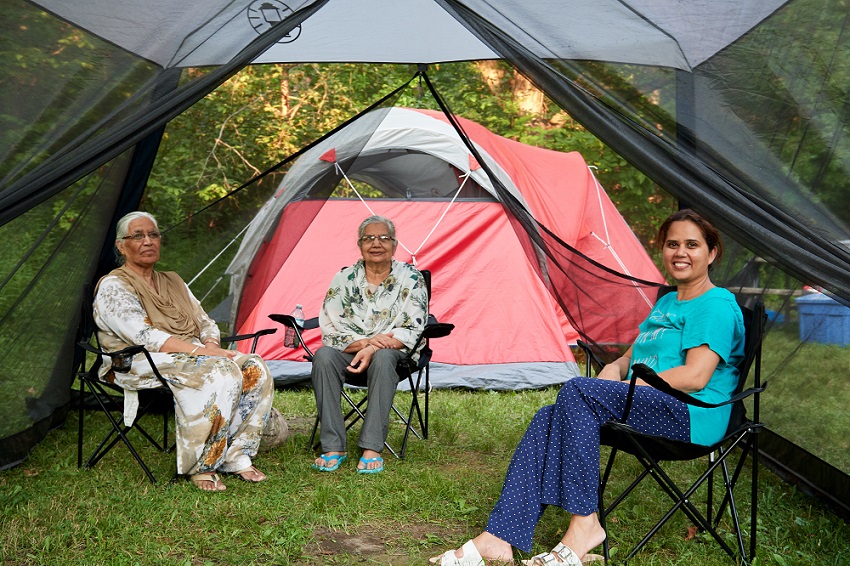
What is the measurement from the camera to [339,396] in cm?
346

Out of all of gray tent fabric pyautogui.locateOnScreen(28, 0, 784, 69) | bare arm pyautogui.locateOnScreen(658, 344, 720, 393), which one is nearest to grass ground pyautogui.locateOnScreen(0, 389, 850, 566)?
bare arm pyautogui.locateOnScreen(658, 344, 720, 393)

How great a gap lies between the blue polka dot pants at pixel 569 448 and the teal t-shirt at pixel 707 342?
84mm

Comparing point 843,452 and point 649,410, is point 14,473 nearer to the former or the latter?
point 649,410

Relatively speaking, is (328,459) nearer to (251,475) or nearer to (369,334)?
(251,475)

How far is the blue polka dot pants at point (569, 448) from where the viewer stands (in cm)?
235

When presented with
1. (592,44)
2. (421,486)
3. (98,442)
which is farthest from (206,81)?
(98,442)

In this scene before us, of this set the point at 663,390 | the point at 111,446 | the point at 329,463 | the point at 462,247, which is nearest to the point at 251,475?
the point at 329,463

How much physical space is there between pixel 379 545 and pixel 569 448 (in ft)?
2.21

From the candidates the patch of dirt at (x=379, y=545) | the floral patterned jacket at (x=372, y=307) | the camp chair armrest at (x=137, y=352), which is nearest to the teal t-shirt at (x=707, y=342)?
the patch of dirt at (x=379, y=545)

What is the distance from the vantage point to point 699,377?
8.02 ft

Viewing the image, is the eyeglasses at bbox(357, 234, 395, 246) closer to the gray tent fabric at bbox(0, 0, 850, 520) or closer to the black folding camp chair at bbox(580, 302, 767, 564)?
the gray tent fabric at bbox(0, 0, 850, 520)

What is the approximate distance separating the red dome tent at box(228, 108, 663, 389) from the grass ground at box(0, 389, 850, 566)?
1.51m

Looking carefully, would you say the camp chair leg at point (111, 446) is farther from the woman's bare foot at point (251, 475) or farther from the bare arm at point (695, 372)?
the bare arm at point (695, 372)

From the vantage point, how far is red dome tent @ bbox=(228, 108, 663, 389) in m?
4.99
